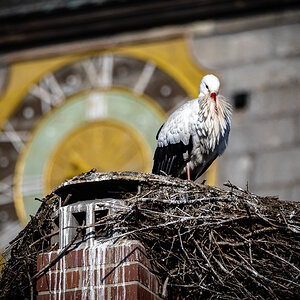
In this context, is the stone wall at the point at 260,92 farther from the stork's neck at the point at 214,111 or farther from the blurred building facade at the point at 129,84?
the stork's neck at the point at 214,111

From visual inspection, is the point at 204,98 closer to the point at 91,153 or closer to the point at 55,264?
the point at 55,264

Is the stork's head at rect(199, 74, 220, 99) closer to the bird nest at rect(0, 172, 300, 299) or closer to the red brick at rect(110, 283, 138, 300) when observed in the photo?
the bird nest at rect(0, 172, 300, 299)

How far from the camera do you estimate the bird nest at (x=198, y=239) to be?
665cm

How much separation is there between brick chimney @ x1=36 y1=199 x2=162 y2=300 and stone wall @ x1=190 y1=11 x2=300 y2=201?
520 cm

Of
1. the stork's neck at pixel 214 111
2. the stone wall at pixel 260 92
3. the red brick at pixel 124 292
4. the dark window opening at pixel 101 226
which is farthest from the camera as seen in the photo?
the stone wall at pixel 260 92

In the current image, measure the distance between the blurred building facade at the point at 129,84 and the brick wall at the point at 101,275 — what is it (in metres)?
5.41

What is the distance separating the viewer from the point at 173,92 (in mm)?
12539

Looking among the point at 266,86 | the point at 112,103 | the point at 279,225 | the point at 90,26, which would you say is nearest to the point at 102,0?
the point at 90,26

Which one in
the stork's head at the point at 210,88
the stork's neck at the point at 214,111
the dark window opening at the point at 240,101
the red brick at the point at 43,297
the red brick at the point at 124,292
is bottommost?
the red brick at the point at 124,292

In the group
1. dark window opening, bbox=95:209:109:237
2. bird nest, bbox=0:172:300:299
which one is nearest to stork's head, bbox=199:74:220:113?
bird nest, bbox=0:172:300:299

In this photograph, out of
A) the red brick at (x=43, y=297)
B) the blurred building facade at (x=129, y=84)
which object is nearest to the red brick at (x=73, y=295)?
the red brick at (x=43, y=297)

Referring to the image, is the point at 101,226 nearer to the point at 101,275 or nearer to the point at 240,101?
the point at 101,275

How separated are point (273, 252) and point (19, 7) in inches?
285

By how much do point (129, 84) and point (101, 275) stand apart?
651 cm
